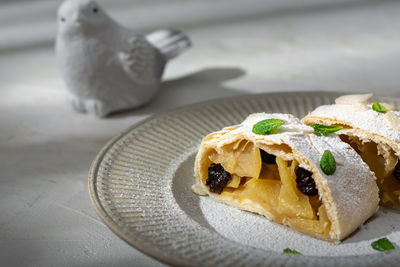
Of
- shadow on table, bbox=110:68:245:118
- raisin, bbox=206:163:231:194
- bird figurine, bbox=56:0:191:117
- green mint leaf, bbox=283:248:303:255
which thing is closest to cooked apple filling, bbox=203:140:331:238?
raisin, bbox=206:163:231:194

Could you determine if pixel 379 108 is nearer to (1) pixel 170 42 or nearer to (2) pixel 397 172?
(2) pixel 397 172

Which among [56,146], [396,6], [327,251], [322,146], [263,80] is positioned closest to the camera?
[327,251]

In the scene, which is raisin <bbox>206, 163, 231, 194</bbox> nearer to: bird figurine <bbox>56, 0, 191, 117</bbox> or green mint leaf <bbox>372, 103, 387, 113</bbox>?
green mint leaf <bbox>372, 103, 387, 113</bbox>

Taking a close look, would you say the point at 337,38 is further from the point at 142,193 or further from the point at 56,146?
the point at 142,193

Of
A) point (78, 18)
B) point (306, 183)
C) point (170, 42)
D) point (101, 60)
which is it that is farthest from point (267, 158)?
point (170, 42)

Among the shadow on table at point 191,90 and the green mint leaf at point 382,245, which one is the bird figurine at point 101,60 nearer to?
the shadow on table at point 191,90

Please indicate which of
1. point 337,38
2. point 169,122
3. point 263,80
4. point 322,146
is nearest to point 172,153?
point 169,122

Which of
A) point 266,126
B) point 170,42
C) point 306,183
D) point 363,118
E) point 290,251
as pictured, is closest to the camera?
point 290,251
